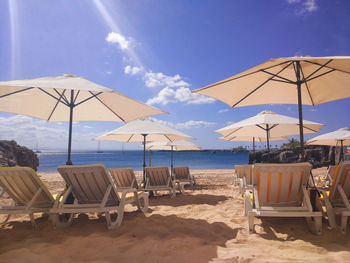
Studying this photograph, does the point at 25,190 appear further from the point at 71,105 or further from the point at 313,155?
the point at 313,155

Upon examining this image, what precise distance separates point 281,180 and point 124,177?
3.75 meters

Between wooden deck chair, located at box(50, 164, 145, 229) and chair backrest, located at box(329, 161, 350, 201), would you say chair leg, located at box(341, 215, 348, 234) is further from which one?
wooden deck chair, located at box(50, 164, 145, 229)

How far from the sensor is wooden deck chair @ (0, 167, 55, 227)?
2908mm

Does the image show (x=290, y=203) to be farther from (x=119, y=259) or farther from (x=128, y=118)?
(x=128, y=118)

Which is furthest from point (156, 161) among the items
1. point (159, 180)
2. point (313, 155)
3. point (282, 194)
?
point (282, 194)

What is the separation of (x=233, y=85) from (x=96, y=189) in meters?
3.04

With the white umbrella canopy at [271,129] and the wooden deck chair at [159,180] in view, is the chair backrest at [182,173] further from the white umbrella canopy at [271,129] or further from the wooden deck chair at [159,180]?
the wooden deck chair at [159,180]

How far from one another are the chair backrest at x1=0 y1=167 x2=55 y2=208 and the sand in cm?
35

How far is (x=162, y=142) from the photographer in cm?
920

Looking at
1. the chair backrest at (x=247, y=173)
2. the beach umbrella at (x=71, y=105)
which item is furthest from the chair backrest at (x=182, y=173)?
the beach umbrella at (x=71, y=105)

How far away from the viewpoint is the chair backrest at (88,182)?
9.85 ft

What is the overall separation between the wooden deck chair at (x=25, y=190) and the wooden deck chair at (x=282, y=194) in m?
2.81

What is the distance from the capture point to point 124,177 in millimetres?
Answer: 5492

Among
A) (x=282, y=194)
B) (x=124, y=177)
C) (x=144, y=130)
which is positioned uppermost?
(x=144, y=130)
